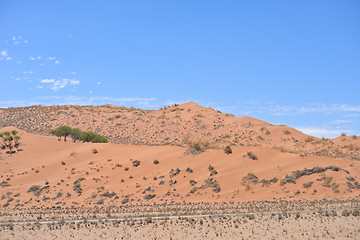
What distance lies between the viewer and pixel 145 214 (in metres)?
29.4

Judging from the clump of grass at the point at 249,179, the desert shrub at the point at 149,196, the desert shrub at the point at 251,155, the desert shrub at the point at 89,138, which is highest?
the desert shrub at the point at 89,138

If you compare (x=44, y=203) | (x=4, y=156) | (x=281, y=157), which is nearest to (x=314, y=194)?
(x=281, y=157)

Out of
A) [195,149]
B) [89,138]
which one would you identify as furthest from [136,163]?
[89,138]

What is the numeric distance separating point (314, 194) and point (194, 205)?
463 inches

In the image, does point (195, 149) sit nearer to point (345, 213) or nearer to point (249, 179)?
point (249, 179)

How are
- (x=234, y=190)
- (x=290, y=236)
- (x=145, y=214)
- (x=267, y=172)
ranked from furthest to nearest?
(x=267, y=172), (x=234, y=190), (x=145, y=214), (x=290, y=236)

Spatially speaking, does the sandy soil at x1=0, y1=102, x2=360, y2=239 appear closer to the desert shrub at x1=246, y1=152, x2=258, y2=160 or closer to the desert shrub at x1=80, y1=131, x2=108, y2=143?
the desert shrub at x1=246, y1=152, x2=258, y2=160

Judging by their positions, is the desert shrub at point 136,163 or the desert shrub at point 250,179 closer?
the desert shrub at point 250,179

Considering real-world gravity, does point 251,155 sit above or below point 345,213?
above

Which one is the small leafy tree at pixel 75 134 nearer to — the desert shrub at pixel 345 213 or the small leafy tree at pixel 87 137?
the small leafy tree at pixel 87 137

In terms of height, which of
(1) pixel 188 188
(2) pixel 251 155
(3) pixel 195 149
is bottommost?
(1) pixel 188 188

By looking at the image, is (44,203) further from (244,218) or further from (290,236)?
(290,236)

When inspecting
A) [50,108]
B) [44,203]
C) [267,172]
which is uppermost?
[50,108]

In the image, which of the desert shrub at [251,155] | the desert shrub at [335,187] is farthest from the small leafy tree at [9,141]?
the desert shrub at [335,187]
